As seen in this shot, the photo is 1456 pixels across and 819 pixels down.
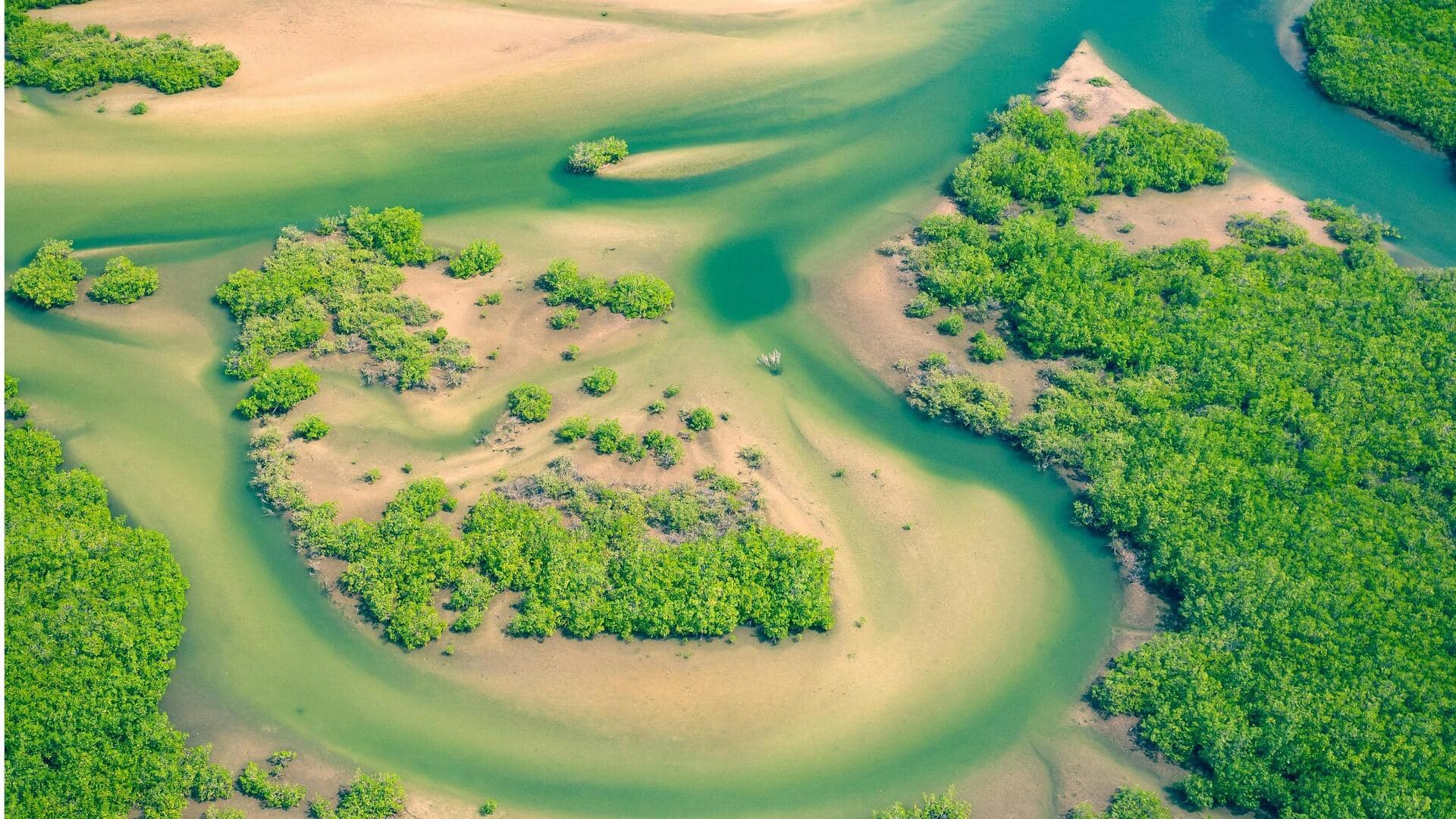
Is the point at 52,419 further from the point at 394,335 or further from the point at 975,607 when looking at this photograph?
the point at 975,607

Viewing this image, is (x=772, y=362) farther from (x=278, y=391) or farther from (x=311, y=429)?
(x=278, y=391)

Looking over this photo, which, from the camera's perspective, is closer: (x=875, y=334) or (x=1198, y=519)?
(x=1198, y=519)

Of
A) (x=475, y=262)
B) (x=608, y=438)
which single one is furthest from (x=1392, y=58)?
(x=475, y=262)

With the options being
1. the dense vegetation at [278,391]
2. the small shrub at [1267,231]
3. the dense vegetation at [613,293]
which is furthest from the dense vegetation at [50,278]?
the small shrub at [1267,231]

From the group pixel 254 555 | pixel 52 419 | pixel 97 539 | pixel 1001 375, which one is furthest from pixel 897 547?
pixel 52 419

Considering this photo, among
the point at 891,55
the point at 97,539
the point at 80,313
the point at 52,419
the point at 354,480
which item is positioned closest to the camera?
the point at 97,539

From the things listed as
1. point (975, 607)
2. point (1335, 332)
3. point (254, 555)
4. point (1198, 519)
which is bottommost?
point (254, 555)

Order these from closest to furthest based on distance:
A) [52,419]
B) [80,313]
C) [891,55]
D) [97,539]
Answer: [97,539] → [52,419] → [80,313] → [891,55]
